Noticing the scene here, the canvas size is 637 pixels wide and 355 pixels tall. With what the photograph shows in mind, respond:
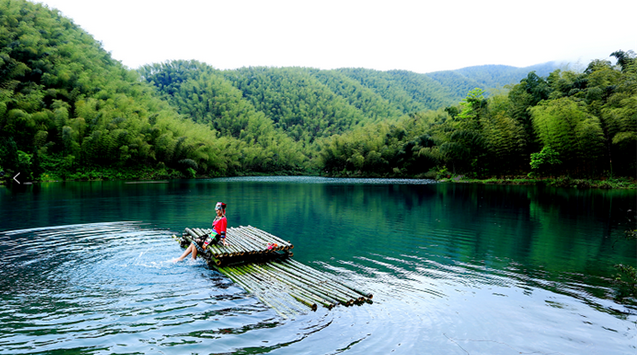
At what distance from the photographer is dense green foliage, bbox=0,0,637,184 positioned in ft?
97.2

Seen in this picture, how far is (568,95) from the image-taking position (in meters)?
33.0

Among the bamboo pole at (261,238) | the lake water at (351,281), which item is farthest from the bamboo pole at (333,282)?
the bamboo pole at (261,238)

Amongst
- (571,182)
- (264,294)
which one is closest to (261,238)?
(264,294)

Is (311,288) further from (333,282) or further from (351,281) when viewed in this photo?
(351,281)

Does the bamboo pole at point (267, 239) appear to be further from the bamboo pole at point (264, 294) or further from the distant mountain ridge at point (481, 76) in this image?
the distant mountain ridge at point (481, 76)

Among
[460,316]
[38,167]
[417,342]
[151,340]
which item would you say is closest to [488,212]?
[460,316]

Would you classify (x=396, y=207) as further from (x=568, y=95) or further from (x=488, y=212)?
(x=568, y=95)

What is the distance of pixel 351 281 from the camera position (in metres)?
6.87

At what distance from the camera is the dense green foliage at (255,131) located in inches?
1166

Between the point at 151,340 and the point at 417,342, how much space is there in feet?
11.0

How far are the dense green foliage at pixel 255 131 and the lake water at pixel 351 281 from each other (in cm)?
2092

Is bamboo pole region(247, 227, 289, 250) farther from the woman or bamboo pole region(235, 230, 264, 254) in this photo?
the woman

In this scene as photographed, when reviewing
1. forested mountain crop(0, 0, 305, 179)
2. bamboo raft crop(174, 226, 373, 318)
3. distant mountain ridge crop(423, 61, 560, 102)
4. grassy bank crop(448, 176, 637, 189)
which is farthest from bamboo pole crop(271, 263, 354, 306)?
distant mountain ridge crop(423, 61, 560, 102)

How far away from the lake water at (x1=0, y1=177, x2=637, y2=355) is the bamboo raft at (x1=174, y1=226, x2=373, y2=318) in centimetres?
20
